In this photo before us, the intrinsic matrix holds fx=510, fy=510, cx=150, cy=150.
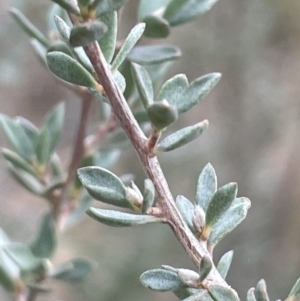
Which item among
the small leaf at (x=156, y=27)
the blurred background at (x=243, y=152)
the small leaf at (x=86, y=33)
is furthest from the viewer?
the blurred background at (x=243, y=152)

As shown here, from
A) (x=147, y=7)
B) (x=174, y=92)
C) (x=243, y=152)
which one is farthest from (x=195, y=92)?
(x=243, y=152)

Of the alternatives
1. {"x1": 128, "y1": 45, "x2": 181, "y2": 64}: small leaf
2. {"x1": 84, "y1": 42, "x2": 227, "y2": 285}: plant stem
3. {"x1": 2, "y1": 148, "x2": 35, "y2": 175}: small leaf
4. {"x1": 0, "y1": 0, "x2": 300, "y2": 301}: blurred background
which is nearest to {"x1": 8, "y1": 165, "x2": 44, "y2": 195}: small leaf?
{"x1": 2, "y1": 148, "x2": 35, "y2": 175}: small leaf

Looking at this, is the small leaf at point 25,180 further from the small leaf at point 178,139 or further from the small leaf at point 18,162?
the small leaf at point 178,139

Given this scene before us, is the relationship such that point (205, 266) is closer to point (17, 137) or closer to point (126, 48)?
point (126, 48)

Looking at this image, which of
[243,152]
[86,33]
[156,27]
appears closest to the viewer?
[86,33]

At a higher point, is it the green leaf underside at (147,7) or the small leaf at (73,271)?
the green leaf underside at (147,7)

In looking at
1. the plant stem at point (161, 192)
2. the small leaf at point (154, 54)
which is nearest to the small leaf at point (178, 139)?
the plant stem at point (161, 192)

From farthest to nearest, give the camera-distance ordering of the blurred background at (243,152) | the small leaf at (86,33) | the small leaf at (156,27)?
the blurred background at (243,152), the small leaf at (156,27), the small leaf at (86,33)

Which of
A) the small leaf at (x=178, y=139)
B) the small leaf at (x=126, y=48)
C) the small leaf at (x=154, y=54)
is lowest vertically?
the small leaf at (x=178, y=139)
